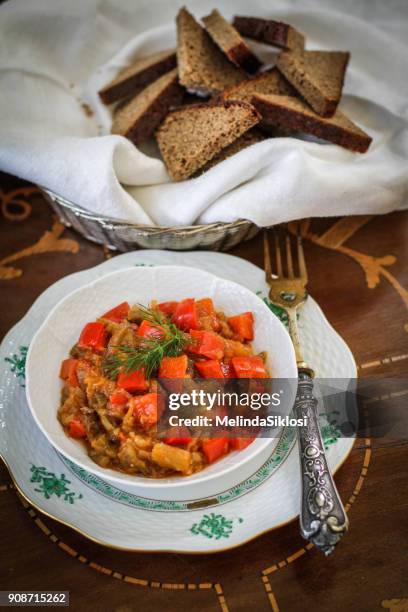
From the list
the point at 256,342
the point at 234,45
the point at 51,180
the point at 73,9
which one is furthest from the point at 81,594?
the point at 73,9

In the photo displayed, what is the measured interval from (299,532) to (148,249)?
163 cm

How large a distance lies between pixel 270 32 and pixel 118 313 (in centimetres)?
200

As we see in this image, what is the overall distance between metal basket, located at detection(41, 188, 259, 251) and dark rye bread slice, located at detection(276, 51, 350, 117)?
83 cm

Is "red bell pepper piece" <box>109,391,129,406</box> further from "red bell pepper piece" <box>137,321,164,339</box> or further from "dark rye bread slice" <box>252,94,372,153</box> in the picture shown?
"dark rye bread slice" <box>252,94,372,153</box>

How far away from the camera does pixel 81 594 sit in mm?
1907

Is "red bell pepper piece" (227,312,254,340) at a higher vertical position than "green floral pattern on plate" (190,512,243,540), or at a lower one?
higher

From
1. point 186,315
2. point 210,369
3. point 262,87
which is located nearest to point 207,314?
point 186,315

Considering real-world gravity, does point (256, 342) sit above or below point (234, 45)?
below

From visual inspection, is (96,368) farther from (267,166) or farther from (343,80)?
(343,80)

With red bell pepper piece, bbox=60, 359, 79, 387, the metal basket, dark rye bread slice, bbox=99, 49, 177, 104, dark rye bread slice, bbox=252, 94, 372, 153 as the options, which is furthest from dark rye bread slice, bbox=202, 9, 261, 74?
red bell pepper piece, bbox=60, 359, 79, 387

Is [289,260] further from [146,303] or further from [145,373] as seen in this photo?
[145,373]

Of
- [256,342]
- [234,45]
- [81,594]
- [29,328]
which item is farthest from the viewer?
[234,45]

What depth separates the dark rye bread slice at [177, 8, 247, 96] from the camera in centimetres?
316

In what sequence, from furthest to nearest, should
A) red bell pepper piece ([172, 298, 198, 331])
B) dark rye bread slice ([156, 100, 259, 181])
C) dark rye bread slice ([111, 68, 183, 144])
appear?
dark rye bread slice ([111, 68, 183, 144]) → dark rye bread slice ([156, 100, 259, 181]) → red bell pepper piece ([172, 298, 198, 331])
